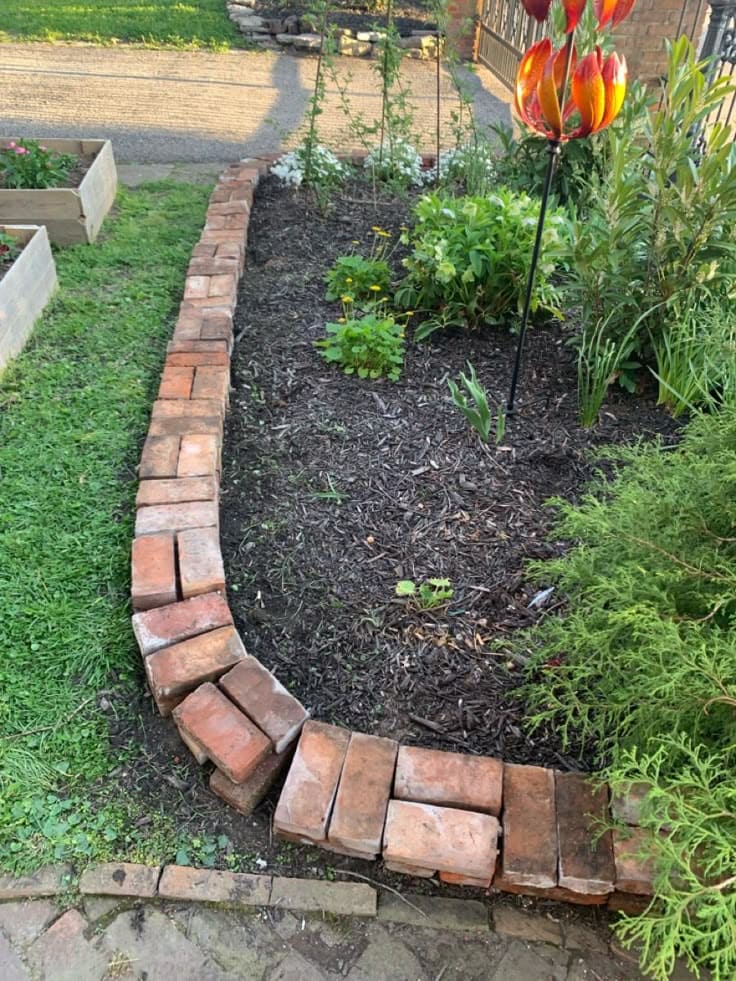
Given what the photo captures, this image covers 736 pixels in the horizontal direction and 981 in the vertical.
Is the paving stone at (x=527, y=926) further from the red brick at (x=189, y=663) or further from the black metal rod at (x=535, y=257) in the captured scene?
the black metal rod at (x=535, y=257)

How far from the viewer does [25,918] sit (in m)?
1.53

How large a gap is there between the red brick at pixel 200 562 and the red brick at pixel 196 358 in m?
0.97

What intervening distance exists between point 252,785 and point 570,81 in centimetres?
216

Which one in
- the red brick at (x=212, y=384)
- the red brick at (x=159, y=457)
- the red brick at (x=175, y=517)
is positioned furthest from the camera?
the red brick at (x=212, y=384)

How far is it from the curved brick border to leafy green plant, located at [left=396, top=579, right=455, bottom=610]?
0.50 meters

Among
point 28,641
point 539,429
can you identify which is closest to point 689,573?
point 539,429

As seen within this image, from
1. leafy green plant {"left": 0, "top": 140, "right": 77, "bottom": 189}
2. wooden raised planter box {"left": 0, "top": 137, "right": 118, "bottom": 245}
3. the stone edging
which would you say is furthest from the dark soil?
the stone edging

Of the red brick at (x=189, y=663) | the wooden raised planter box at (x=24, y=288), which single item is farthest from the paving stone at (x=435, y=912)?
the wooden raised planter box at (x=24, y=288)

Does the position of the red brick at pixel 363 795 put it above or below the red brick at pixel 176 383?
below

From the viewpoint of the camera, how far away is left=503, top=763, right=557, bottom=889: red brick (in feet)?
4.96

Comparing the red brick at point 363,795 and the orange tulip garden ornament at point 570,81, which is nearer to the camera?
the red brick at point 363,795

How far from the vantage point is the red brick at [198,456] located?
242cm

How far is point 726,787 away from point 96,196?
4.37m

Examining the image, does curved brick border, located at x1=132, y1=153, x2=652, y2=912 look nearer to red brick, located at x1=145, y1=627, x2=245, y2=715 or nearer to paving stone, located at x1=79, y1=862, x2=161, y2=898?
red brick, located at x1=145, y1=627, x2=245, y2=715
